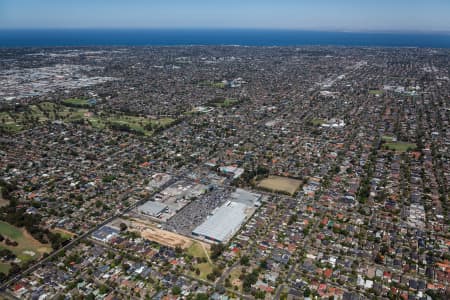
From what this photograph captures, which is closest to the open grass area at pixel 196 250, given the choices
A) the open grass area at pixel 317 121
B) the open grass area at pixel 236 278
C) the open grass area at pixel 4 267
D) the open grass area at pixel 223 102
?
the open grass area at pixel 236 278

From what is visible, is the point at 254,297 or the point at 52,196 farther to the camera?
the point at 52,196

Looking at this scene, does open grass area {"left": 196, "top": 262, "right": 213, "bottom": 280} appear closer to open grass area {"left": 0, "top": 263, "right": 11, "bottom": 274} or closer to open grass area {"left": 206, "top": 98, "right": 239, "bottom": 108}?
Answer: open grass area {"left": 0, "top": 263, "right": 11, "bottom": 274}

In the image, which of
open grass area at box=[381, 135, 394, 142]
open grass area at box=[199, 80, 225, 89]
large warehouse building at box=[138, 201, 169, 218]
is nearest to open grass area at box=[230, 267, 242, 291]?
large warehouse building at box=[138, 201, 169, 218]

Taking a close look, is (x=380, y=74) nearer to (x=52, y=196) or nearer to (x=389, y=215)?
(x=389, y=215)

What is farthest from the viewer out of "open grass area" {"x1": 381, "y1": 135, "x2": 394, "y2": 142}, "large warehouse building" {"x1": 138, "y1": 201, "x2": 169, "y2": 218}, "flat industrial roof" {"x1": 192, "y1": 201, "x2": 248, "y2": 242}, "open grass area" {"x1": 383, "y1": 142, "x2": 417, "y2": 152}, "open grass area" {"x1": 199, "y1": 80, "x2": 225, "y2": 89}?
"open grass area" {"x1": 199, "y1": 80, "x2": 225, "y2": 89}

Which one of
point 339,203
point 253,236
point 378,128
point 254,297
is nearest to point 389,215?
point 339,203

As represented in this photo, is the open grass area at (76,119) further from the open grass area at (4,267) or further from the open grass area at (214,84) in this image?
the open grass area at (214,84)

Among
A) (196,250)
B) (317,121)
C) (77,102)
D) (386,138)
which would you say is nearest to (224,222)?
(196,250)
